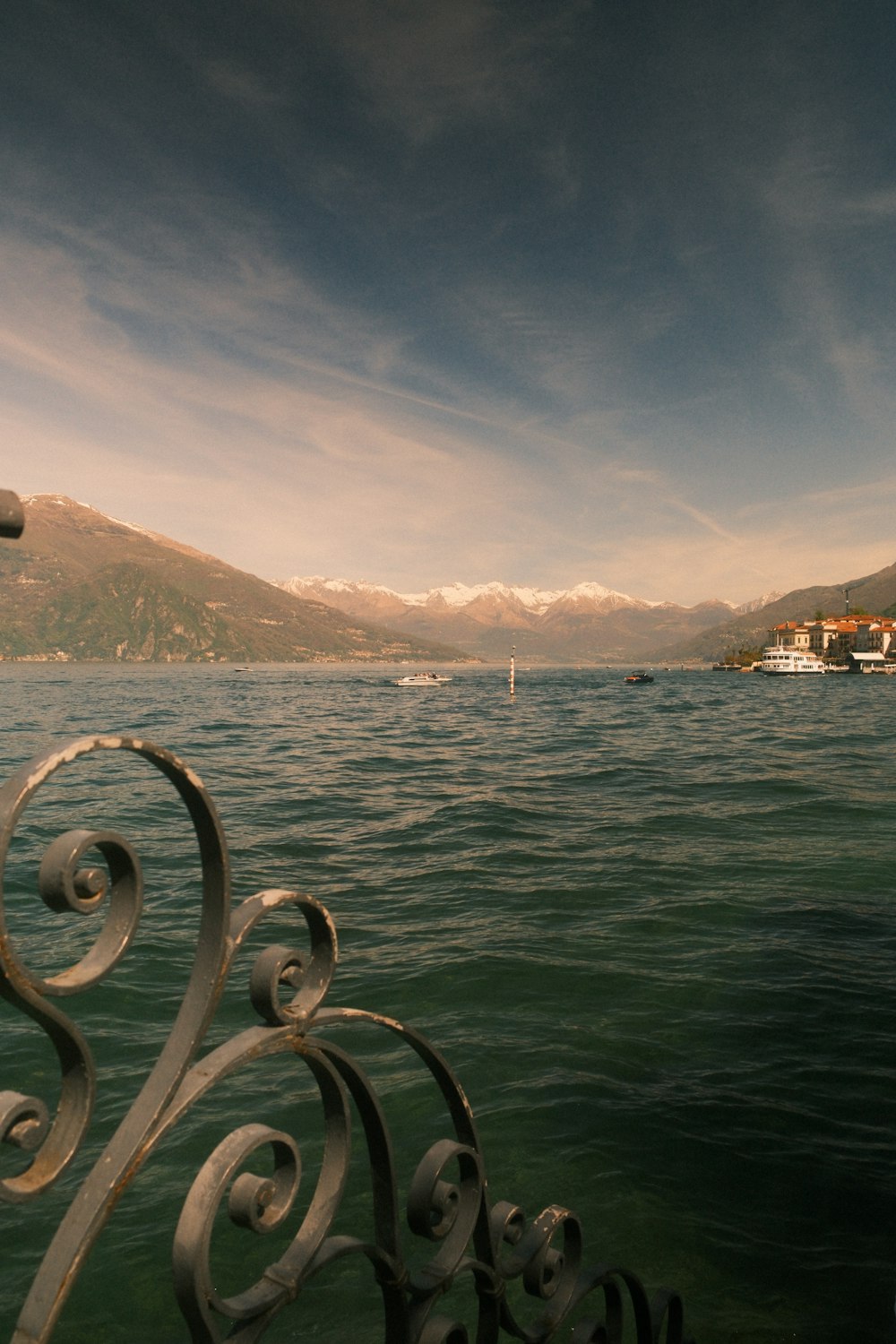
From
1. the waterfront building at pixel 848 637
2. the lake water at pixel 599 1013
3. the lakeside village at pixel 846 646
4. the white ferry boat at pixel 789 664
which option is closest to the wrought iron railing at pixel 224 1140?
the lake water at pixel 599 1013

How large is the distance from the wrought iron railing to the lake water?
1.52m

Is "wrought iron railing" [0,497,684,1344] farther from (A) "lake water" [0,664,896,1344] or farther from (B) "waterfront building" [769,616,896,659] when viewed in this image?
(B) "waterfront building" [769,616,896,659]

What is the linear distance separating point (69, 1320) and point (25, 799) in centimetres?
486

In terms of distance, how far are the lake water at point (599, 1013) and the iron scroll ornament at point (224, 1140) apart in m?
1.53

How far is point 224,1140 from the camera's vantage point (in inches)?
45.9

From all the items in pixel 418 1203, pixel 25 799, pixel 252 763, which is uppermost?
pixel 25 799

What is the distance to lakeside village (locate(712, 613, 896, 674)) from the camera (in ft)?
533

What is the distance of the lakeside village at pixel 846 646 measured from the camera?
162500mm

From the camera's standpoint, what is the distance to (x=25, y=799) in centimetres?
104

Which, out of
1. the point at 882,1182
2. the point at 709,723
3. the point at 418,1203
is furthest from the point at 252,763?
the point at 709,723

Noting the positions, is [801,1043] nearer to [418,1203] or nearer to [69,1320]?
[69,1320]

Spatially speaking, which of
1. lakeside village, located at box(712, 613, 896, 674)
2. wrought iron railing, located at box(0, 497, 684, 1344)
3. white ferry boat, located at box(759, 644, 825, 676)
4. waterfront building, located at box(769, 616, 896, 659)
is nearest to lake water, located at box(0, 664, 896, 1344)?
wrought iron railing, located at box(0, 497, 684, 1344)

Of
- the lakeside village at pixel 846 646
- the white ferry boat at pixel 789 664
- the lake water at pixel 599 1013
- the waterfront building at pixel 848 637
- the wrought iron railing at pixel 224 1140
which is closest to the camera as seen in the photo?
the wrought iron railing at pixel 224 1140

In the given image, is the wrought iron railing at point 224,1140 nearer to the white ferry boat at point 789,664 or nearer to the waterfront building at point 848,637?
the white ferry boat at point 789,664
